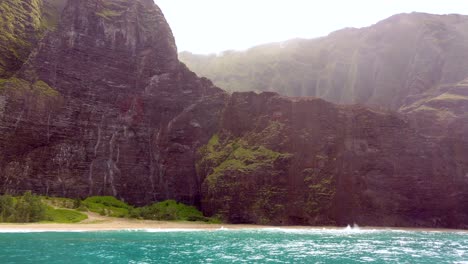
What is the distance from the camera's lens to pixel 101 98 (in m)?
98.2

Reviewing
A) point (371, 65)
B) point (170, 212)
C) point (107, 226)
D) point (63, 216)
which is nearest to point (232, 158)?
point (170, 212)

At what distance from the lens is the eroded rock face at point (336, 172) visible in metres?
86.2

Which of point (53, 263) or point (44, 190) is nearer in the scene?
point (53, 263)

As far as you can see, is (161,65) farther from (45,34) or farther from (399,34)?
(399,34)

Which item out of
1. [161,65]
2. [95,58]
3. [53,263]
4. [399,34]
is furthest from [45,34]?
[399,34]

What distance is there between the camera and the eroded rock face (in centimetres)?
8625

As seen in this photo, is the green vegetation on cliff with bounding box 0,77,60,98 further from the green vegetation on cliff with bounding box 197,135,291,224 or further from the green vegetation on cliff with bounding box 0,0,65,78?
the green vegetation on cliff with bounding box 197,135,291,224

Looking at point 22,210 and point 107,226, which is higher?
point 22,210

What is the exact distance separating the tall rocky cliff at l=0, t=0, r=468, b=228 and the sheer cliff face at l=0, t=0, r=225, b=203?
25cm

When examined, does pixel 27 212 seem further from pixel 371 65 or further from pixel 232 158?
pixel 371 65

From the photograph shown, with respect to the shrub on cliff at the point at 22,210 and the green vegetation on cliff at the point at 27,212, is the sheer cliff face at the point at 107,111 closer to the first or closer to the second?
the green vegetation on cliff at the point at 27,212

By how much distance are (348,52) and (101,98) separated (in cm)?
11953

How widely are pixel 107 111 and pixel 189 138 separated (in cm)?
2002

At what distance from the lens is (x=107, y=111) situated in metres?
97.9
